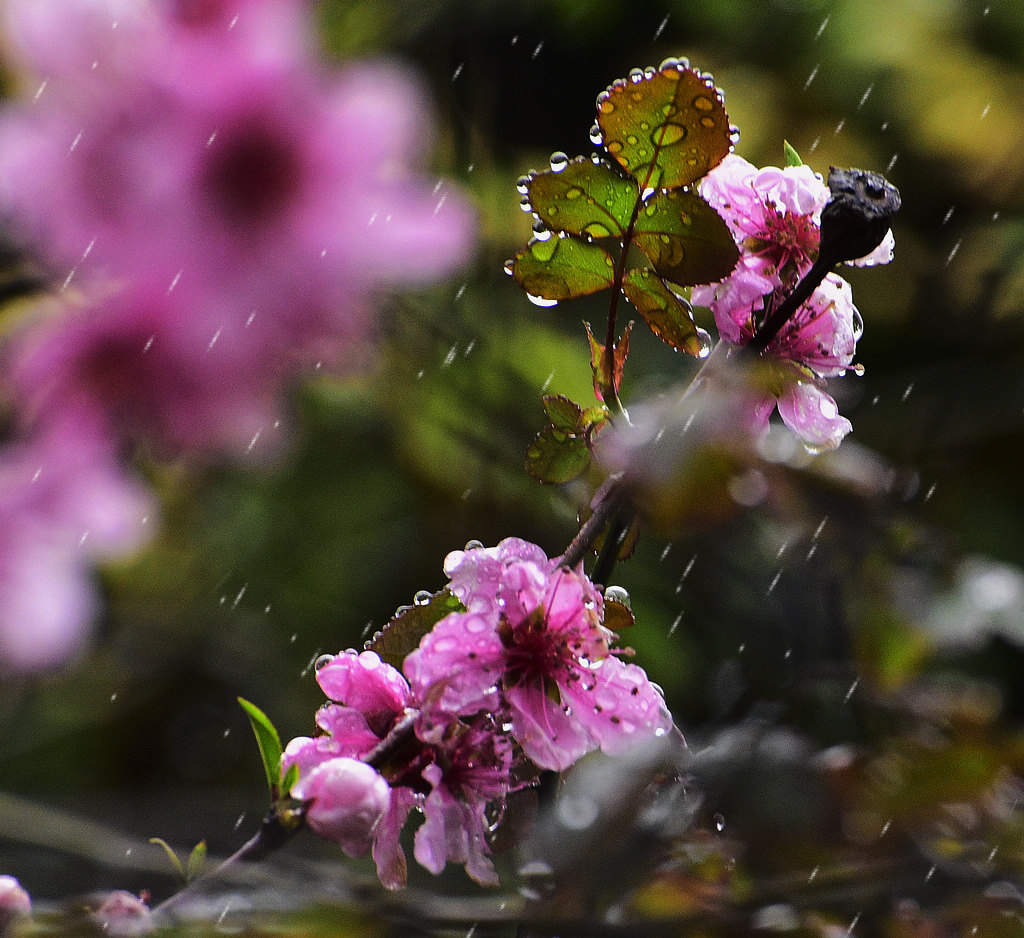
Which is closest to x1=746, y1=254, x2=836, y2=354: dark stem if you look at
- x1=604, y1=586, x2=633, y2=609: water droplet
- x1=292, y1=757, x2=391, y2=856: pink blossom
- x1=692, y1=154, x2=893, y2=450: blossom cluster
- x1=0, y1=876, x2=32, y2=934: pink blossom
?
x1=692, y1=154, x2=893, y2=450: blossom cluster

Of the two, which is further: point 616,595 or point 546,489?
point 546,489

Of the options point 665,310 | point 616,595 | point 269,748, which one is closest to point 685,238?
point 665,310

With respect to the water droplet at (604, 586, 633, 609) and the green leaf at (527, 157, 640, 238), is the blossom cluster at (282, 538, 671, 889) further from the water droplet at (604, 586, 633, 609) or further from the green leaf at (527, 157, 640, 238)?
the green leaf at (527, 157, 640, 238)

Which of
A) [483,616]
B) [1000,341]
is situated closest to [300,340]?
[483,616]

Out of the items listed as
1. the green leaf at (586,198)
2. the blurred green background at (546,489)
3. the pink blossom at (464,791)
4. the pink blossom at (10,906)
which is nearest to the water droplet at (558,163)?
the green leaf at (586,198)

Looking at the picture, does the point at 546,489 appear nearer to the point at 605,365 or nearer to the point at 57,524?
the point at 605,365

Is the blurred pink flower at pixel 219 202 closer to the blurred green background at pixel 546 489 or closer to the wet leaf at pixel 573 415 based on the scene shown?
the wet leaf at pixel 573 415
